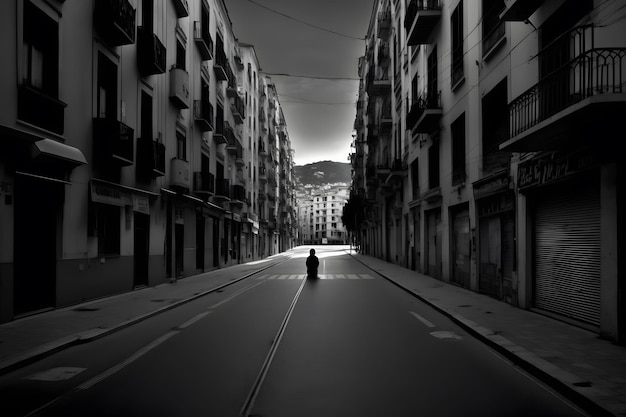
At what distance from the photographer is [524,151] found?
1014 cm

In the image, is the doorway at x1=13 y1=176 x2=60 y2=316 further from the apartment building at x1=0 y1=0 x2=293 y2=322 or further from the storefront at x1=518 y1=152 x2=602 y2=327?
the storefront at x1=518 y1=152 x2=602 y2=327

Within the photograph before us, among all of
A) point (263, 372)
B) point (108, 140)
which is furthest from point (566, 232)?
point (108, 140)

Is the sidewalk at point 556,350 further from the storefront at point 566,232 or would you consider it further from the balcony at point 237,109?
the balcony at point 237,109

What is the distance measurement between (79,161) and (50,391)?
754cm

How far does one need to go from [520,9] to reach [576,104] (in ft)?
13.8

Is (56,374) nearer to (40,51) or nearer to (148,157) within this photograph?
(40,51)

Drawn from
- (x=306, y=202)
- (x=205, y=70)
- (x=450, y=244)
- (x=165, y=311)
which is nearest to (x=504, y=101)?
(x=450, y=244)

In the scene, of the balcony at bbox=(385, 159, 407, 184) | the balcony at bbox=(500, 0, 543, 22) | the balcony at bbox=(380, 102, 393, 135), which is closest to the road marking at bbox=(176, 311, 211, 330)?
the balcony at bbox=(500, 0, 543, 22)

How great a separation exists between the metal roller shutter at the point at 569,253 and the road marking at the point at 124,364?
7.52m

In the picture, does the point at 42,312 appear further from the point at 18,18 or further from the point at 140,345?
the point at 18,18

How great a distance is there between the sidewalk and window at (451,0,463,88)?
8.90m

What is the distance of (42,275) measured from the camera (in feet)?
36.4

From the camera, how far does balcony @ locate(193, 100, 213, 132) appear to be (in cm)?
2422

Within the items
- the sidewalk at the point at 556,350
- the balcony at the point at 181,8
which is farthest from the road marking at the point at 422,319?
the balcony at the point at 181,8
